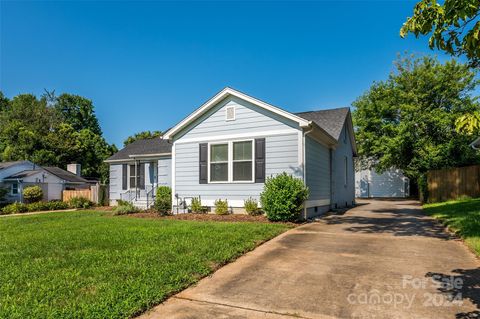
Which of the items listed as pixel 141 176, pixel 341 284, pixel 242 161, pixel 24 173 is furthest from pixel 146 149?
pixel 341 284

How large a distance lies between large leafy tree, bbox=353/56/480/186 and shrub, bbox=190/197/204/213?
17206 mm

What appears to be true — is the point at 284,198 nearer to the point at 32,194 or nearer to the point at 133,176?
the point at 133,176

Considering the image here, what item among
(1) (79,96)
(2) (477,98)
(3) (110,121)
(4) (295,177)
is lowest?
(4) (295,177)

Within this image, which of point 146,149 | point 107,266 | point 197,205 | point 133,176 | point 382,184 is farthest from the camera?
point 382,184

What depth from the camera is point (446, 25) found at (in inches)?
132

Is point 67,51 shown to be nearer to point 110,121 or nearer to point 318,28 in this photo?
point 318,28

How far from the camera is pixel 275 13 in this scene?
42.0 feet

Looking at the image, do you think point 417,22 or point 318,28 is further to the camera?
point 318,28

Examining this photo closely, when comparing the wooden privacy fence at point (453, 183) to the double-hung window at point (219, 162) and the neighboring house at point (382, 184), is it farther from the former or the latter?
the double-hung window at point (219, 162)

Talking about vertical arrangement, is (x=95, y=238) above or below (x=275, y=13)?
below

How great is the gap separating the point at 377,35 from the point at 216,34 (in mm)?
7649

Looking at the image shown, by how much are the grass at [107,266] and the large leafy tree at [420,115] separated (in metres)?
18.9

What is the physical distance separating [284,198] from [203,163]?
405cm

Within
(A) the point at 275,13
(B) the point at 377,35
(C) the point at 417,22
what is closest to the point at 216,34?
(A) the point at 275,13
